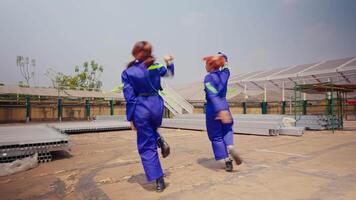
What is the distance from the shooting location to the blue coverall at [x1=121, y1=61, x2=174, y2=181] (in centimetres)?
324

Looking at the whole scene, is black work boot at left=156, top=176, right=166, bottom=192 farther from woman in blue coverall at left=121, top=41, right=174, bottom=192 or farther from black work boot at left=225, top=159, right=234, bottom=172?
black work boot at left=225, top=159, right=234, bottom=172

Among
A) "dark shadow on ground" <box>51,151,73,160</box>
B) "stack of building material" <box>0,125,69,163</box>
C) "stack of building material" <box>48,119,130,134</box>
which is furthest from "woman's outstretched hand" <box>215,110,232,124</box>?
"stack of building material" <box>48,119,130,134</box>

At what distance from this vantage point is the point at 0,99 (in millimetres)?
17500

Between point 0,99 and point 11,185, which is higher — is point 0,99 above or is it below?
above

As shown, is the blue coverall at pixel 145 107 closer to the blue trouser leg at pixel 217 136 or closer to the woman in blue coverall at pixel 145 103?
the woman in blue coverall at pixel 145 103

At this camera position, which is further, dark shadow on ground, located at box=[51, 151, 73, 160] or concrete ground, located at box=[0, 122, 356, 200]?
dark shadow on ground, located at box=[51, 151, 73, 160]

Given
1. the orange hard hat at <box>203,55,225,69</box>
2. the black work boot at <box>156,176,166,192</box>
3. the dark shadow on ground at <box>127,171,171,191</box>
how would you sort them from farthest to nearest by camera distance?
→ 1. the orange hard hat at <box>203,55,225,69</box>
2. the dark shadow on ground at <box>127,171,171,191</box>
3. the black work boot at <box>156,176,166,192</box>

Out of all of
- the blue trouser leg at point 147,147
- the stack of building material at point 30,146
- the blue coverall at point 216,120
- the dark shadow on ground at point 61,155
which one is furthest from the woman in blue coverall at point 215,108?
the dark shadow on ground at point 61,155

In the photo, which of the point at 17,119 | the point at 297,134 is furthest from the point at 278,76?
the point at 17,119

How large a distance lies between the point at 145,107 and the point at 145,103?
52 millimetres

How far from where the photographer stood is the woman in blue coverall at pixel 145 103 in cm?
324

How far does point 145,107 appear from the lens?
128 inches

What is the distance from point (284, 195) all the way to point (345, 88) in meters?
9.95

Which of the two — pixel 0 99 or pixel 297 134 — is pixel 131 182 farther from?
pixel 0 99
